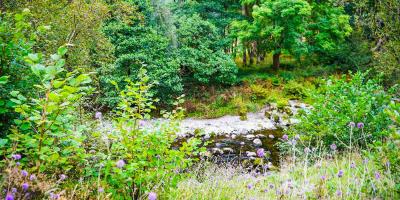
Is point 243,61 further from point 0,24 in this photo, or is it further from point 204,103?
point 0,24

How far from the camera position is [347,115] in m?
7.30

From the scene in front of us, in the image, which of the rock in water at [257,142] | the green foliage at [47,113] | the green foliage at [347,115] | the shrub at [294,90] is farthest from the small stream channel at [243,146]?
the green foliage at [47,113]

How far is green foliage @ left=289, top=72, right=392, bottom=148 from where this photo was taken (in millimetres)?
6816

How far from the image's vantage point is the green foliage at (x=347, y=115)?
682 cm

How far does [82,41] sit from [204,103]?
8271 millimetres

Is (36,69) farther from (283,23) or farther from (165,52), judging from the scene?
(283,23)

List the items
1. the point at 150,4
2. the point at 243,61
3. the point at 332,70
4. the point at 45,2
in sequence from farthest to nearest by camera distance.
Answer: the point at 243,61, the point at 332,70, the point at 150,4, the point at 45,2

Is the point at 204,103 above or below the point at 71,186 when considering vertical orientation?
below

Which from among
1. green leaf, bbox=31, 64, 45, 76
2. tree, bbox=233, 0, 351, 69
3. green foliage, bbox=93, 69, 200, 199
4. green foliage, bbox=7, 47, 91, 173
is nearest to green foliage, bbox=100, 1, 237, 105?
tree, bbox=233, 0, 351, 69

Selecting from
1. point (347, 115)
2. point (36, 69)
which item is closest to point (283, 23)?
point (347, 115)

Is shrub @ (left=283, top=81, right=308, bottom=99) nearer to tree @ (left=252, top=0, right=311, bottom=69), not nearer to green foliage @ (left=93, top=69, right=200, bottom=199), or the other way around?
tree @ (left=252, top=0, right=311, bottom=69)

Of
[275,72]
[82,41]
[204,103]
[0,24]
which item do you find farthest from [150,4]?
[0,24]

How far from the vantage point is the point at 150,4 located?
17.3 metres

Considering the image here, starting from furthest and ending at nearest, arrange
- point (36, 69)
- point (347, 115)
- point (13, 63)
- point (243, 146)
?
point (243, 146) < point (347, 115) < point (13, 63) < point (36, 69)
